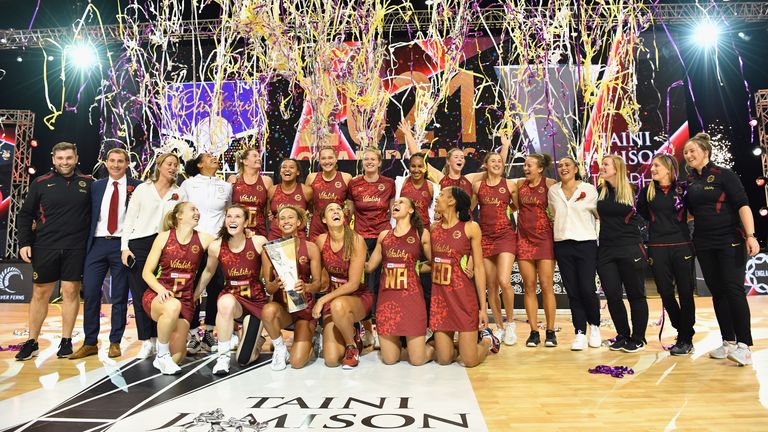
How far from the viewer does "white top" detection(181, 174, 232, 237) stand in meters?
4.09

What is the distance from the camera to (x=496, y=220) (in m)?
4.13

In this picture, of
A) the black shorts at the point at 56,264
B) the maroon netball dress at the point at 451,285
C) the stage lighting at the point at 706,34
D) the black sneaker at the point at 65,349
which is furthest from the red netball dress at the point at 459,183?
A: the stage lighting at the point at 706,34

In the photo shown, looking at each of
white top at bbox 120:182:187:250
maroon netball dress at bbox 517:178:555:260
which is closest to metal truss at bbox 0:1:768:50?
maroon netball dress at bbox 517:178:555:260

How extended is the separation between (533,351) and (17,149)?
1085cm

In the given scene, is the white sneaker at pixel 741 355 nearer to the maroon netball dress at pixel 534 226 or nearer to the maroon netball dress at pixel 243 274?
the maroon netball dress at pixel 534 226

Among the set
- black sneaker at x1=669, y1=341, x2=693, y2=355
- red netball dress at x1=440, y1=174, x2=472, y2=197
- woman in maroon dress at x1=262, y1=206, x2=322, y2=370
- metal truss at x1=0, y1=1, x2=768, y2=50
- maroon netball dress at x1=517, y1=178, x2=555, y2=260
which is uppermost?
metal truss at x1=0, y1=1, x2=768, y2=50

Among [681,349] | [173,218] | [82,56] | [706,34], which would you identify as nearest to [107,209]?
[173,218]

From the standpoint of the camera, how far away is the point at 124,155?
4.07 metres

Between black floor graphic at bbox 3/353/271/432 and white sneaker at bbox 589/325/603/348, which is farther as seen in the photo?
white sneaker at bbox 589/325/603/348

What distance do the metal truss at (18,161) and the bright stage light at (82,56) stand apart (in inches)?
64.8

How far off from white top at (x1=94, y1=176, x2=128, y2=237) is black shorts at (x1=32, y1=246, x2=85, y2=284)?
24 cm

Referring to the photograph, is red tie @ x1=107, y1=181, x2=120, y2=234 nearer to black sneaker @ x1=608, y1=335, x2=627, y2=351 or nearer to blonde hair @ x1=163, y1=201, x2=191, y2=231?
blonde hair @ x1=163, y1=201, x2=191, y2=231

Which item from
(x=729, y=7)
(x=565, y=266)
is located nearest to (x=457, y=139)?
(x=729, y=7)

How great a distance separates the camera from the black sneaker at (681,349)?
376cm
